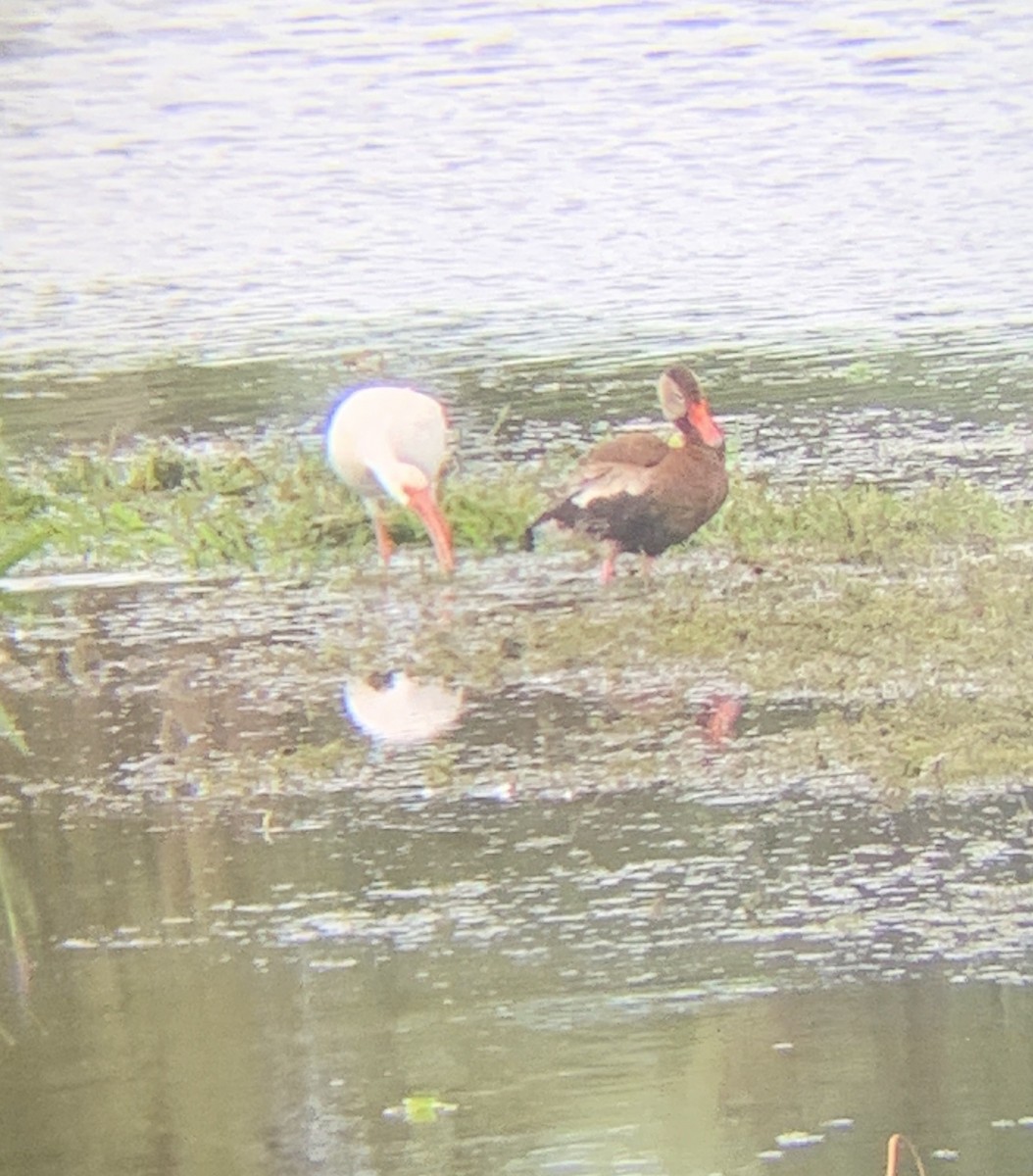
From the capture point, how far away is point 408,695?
1.84 m

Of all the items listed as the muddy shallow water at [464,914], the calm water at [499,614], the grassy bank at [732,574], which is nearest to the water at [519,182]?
the calm water at [499,614]

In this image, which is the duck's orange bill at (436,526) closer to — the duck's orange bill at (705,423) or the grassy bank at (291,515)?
the grassy bank at (291,515)

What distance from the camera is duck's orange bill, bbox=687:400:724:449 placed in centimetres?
189

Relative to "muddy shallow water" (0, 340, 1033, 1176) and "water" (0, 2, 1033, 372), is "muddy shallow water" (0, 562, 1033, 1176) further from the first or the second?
"water" (0, 2, 1033, 372)

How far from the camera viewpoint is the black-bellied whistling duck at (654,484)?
1.89 meters

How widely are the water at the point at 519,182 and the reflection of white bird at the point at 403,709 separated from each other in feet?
0.93

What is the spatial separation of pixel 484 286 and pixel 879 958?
0.63 metres

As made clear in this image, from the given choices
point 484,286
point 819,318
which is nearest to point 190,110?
point 484,286

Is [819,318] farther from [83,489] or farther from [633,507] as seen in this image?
[83,489]

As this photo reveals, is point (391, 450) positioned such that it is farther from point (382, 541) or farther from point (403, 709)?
point (403, 709)

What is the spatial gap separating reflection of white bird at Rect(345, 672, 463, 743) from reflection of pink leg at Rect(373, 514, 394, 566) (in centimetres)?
10

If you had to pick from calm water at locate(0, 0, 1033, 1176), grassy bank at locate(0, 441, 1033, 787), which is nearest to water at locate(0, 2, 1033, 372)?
calm water at locate(0, 0, 1033, 1176)

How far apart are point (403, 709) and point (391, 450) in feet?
0.70

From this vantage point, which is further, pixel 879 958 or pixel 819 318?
pixel 819 318
